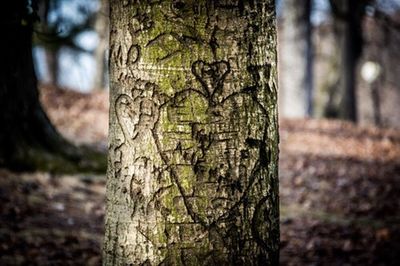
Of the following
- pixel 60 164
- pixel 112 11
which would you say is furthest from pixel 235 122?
pixel 60 164

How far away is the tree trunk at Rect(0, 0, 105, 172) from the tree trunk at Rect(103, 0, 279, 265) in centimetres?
314

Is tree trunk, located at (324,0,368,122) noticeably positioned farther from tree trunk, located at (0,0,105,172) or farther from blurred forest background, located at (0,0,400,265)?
tree trunk, located at (0,0,105,172)

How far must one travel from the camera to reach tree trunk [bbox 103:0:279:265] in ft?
5.67

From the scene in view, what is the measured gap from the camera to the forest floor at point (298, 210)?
3.88 meters

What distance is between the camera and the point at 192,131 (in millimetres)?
1729

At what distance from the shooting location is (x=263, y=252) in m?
1.83

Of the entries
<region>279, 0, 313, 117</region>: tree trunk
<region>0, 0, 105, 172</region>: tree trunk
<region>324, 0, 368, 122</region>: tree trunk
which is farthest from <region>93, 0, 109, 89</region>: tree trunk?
<region>0, 0, 105, 172</region>: tree trunk

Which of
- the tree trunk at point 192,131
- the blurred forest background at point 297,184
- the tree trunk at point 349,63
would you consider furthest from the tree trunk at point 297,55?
the tree trunk at point 192,131

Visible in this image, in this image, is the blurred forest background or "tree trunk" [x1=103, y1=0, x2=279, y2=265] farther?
the blurred forest background

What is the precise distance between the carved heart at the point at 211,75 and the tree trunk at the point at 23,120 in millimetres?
3257

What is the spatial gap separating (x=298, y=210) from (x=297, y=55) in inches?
378

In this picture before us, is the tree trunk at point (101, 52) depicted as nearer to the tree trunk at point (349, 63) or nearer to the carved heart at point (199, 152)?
the tree trunk at point (349, 63)

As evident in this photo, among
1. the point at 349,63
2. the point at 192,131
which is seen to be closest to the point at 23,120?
the point at 192,131

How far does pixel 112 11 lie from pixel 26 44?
11.5ft
